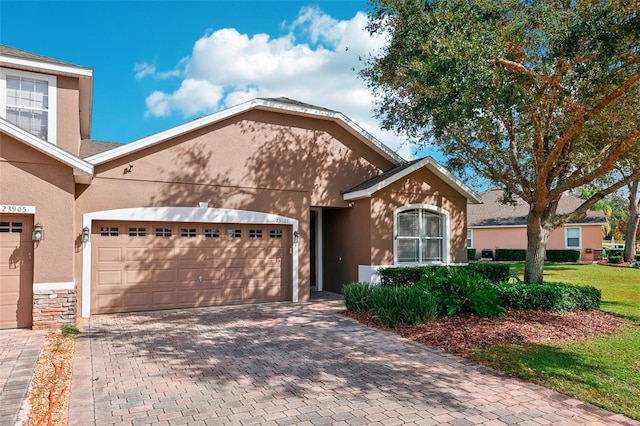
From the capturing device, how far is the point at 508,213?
33.9 meters

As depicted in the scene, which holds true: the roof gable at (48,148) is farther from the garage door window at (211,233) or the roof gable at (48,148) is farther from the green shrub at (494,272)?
the green shrub at (494,272)

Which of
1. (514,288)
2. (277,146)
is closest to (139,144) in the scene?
(277,146)

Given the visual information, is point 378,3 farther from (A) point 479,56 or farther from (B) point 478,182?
(B) point 478,182

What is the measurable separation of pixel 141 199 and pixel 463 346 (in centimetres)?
857

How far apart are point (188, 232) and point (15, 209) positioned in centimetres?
406

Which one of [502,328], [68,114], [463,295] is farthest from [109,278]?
[502,328]

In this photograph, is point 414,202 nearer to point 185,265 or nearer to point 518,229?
point 185,265

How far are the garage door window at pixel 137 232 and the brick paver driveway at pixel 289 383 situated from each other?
8.94ft

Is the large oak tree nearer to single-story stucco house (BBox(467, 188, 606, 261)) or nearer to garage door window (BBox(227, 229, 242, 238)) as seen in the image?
garage door window (BBox(227, 229, 242, 238))

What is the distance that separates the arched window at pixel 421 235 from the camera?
14.2 meters

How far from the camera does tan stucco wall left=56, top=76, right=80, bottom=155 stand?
409 inches

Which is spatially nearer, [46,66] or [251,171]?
[46,66]

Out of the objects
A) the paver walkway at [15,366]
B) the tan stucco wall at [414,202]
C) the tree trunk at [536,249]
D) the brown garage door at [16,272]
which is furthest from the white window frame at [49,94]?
the tree trunk at [536,249]

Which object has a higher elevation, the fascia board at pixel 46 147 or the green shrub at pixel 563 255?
the fascia board at pixel 46 147
